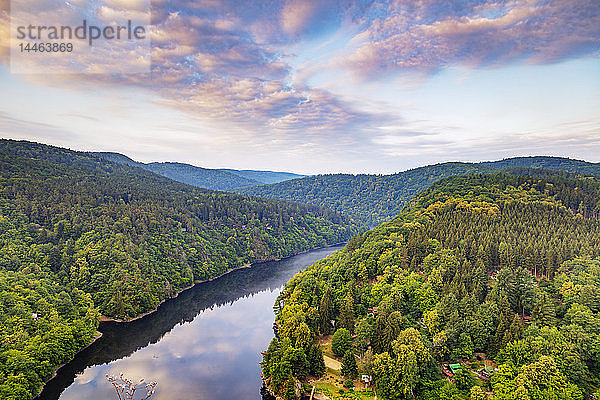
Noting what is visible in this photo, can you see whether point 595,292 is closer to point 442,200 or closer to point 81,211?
point 442,200

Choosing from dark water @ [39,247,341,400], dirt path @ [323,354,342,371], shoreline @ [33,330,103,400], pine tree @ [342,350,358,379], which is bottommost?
dark water @ [39,247,341,400]

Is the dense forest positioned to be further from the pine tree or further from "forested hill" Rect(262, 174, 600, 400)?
the pine tree

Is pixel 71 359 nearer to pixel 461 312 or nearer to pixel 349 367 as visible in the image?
pixel 349 367

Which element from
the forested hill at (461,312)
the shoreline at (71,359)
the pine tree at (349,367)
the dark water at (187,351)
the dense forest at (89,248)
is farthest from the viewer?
the dense forest at (89,248)

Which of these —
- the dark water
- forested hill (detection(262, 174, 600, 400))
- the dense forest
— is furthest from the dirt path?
the dense forest

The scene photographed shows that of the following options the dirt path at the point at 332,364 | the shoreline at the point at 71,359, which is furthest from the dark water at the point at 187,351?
the dirt path at the point at 332,364

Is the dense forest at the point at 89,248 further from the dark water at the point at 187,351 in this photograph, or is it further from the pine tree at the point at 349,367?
the pine tree at the point at 349,367
